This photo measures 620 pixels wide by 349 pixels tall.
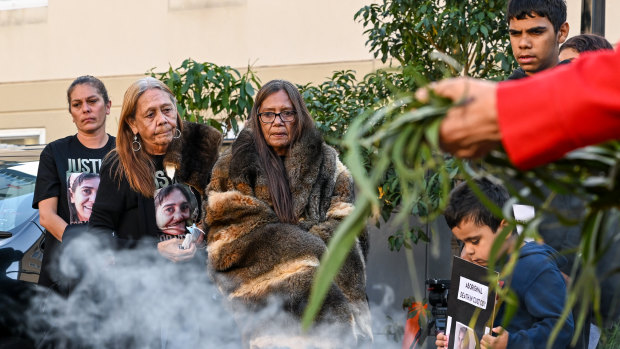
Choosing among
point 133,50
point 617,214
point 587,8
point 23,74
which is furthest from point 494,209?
point 23,74

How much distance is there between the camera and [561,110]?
→ 1498 millimetres

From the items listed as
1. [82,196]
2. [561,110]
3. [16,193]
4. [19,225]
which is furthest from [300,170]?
[561,110]

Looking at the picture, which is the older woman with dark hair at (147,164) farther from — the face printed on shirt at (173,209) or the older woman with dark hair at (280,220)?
the older woman with dark hair at (280,220)

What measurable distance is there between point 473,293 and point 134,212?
197 centimetres

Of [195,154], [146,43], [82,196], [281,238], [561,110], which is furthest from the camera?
[146,43]

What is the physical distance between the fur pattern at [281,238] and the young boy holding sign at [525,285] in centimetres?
89

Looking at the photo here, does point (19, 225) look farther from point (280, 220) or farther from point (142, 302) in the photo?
point (280, 220)

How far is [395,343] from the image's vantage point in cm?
779

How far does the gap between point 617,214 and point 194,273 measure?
3377mm

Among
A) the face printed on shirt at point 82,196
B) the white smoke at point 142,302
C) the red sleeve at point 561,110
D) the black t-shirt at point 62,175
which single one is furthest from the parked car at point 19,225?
the red sleeve at point 561,110

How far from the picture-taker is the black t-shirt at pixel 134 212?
4.61 meters

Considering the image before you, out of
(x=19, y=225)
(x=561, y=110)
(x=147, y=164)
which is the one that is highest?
(x=561, y=110)

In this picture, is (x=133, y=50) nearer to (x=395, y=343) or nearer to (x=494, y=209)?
(x=395, y=343)

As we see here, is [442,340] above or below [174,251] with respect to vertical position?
below
